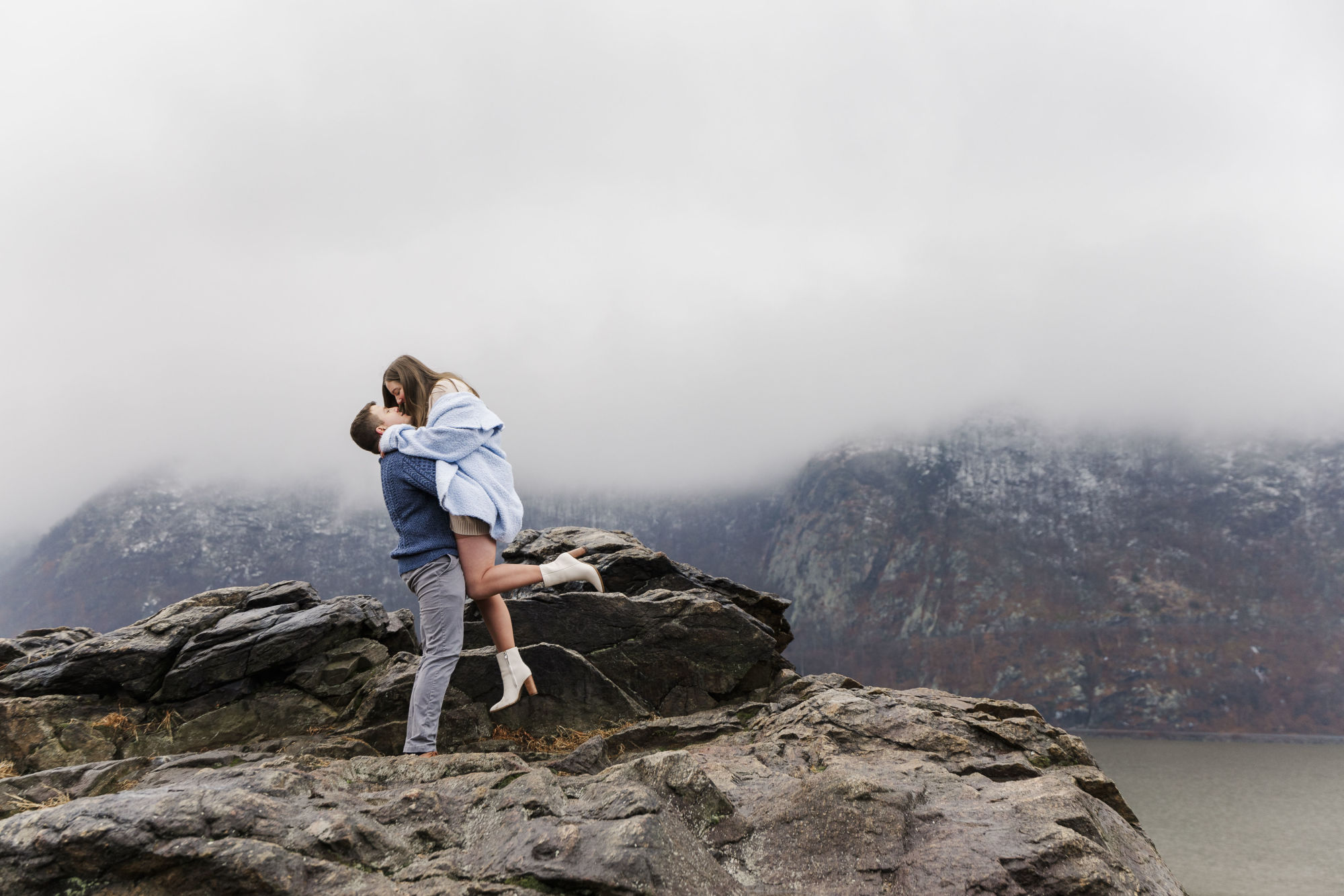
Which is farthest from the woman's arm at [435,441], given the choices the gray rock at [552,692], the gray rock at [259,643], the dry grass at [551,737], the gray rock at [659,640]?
the gray rock at [259,643]

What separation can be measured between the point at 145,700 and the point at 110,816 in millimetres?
8599

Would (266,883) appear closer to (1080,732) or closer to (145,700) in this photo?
(145,700)

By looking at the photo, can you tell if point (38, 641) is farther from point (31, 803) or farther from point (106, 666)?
point (31, 803)

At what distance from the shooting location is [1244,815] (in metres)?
47.0

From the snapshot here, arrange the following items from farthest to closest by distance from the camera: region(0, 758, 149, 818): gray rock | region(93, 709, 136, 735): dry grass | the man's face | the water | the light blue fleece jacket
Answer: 1. the water
2. region(93, 709, 136, 735): dry grass
3. the man's face
4. the light blue fleece jacket
5. region(0, 758, 149, 818): gray rock

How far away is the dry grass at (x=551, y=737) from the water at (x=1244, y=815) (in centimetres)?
2996

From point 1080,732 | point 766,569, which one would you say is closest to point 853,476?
point 766,569

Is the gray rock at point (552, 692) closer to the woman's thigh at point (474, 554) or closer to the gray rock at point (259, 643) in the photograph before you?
the gray rock at point (259, 643)

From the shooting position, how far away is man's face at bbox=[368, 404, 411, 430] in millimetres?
7383

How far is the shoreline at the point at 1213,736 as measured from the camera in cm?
8281

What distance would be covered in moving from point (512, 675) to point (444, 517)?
1966 millimetres

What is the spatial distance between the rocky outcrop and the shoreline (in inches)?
3605

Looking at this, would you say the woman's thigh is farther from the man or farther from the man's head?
the man's head

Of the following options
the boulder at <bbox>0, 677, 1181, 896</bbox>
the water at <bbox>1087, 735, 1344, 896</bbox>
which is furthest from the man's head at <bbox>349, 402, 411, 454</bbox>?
the water at <bbox>1087, 735, 1344, 896</bbox>
